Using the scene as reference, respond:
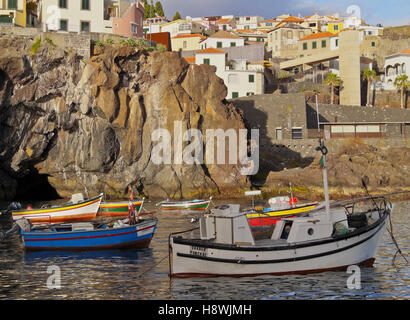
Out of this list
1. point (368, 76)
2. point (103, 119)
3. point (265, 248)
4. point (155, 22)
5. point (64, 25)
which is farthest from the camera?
point (155, 22)

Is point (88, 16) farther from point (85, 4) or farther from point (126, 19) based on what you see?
point (126, 19)

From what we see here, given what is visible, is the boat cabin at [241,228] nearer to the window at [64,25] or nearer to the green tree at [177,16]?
the window at [64,25]

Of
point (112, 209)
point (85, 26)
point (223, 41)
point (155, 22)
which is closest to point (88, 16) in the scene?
point (85, 26)

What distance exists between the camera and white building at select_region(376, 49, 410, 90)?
263 ft

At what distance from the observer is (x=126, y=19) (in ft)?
195

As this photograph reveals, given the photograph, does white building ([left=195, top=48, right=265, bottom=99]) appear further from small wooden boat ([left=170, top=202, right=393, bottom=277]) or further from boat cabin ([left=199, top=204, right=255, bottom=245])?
boat cabin ([left=199, top=204, right=255, bottom=245])

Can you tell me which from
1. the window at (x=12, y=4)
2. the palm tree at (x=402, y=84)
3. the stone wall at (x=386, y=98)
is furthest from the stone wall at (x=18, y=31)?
the palm tree at (x=402, y=84)

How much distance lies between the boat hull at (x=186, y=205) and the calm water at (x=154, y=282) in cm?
1842

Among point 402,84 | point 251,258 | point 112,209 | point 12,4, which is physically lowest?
point 112,209

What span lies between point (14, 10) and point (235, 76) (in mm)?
30942

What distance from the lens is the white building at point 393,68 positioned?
80062 mm
